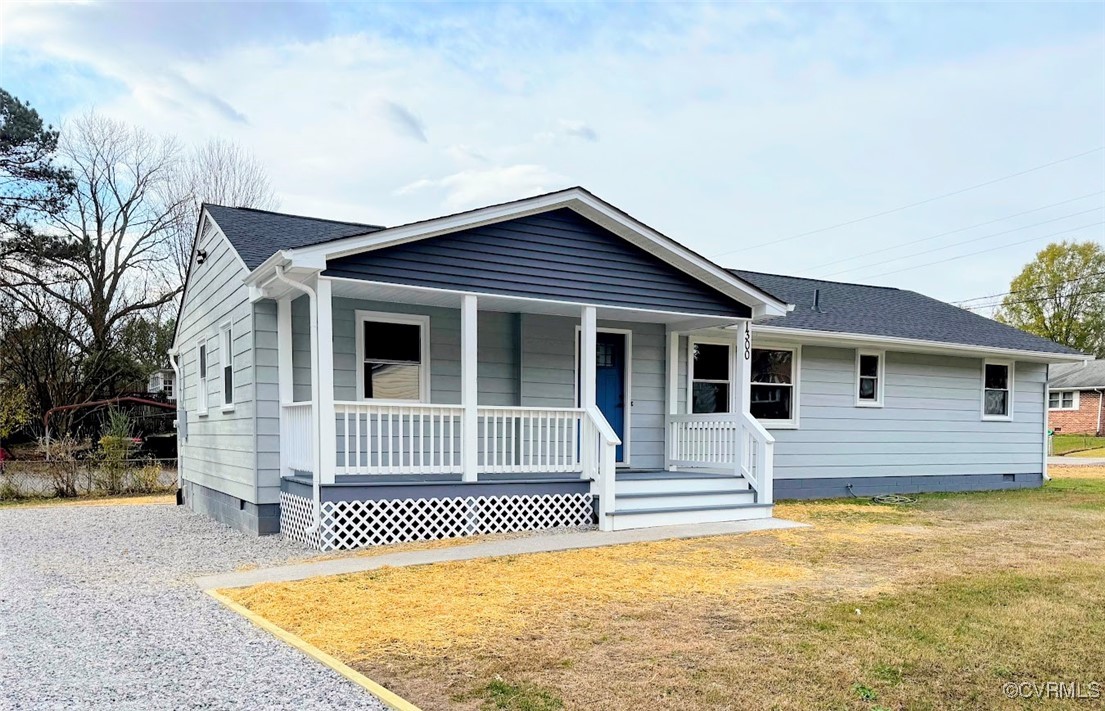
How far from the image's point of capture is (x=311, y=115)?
54.2ft

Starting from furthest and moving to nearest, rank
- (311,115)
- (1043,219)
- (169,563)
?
(1043,219), (311,115), (169,563)

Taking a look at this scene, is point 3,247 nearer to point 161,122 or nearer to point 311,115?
point 161,122

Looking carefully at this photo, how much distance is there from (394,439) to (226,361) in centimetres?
285

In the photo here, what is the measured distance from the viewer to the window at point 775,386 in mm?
11992

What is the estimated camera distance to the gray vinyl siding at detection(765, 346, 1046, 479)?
12.3 m

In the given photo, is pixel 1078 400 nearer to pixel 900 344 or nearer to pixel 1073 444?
pixel 1073 444

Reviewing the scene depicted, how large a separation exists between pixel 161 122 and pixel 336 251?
21.8 metres

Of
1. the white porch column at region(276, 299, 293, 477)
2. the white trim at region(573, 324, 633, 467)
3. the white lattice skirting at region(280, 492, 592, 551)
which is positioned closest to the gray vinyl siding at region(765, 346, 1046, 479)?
the white trim at region(573, 324, 633, 467)

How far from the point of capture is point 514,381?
10.1m

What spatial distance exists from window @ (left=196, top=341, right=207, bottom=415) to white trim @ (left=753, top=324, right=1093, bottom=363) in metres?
8.45

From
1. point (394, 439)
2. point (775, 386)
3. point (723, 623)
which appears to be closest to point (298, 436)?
point (394, 439)

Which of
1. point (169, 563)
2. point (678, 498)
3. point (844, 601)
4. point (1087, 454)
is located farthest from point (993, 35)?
point (1087, 454)

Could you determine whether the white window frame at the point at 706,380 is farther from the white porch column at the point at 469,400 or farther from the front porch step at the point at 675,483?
the white porch column at the point at 469,400

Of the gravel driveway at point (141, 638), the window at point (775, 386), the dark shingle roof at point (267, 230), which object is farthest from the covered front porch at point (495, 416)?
the gravel driveway at point (141, 638)
